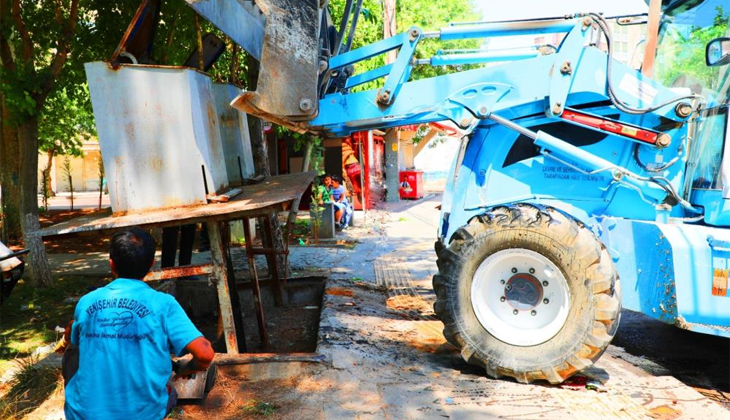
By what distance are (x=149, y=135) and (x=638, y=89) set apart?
411cm

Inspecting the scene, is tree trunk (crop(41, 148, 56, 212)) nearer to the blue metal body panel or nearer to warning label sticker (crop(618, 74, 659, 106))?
warning label sticker (crop(618, 74, 659, 106))

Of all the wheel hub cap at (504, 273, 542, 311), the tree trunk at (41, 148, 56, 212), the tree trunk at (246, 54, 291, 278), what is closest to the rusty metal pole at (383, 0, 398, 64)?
the tree trunk at (246, 54, 291, 278)

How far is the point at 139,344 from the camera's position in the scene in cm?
249

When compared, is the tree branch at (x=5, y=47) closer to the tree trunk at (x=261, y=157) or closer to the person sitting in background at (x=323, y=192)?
the tree trunk at (x=261, y=157)

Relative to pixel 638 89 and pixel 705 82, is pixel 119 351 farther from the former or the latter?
pixel 705 82

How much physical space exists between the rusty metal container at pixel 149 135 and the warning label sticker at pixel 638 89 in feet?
11.9

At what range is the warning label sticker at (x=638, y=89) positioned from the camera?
5.05m

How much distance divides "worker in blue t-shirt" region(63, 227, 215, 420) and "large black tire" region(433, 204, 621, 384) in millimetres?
2725

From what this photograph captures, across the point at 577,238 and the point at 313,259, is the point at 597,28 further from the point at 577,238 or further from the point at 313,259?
the point at 313,259

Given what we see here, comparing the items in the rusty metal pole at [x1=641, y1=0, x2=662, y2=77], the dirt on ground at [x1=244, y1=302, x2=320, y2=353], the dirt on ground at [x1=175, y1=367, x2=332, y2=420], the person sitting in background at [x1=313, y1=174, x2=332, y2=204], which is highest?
the rusty metal pole at [x1=641, y1=0, x2=662, y2=77]

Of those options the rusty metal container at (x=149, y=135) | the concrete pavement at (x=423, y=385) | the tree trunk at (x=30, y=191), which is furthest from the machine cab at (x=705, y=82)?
the tree trunk at (x=30, y=191)

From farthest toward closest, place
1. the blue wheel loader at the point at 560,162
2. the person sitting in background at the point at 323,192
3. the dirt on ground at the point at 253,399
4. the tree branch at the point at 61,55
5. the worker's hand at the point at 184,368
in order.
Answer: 1. the person sitting in background at the point at 323,192
2. the tree branch at the point at 61,55
3. the blue wheel loader at the point at 560,162
4. the dirt on ground at the point at 253,399
5. the worker's hand at the point at 184,368

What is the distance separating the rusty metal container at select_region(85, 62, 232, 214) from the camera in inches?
186

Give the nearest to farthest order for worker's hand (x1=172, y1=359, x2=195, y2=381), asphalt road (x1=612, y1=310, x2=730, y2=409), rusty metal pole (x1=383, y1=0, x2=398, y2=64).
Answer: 1. worker's hand (x1=172, y1=359, x2=195, y2=381)
2. asphalt road (x1=612, y1=310, x2=730, y2=409)
3. rusty metal pole (x1=383, y1=0, x2=398, y2=64)
